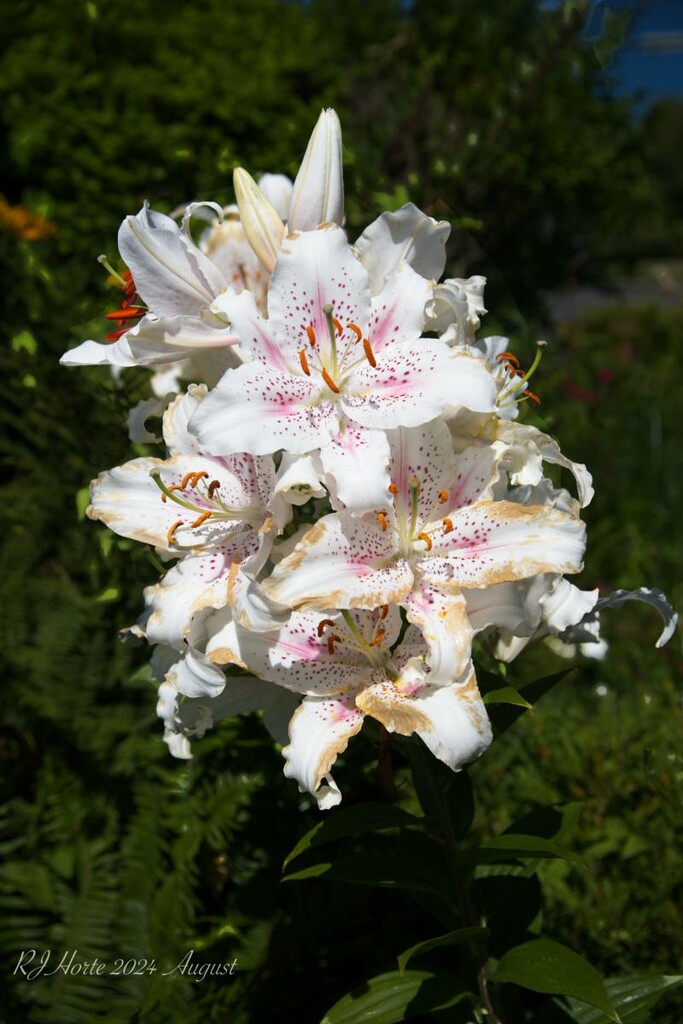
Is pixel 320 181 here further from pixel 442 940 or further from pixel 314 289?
pixel 442 940

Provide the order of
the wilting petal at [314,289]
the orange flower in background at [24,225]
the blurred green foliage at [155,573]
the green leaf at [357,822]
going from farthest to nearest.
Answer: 1. the orange flower in background at [24,225]
2. the blurred green foliage at [155,573]
3. the green leaf at [357,822]
4. the wilting petal at [314,289]

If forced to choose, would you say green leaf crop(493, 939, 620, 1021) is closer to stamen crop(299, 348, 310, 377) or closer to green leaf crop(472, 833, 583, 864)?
green leaf crop(472, 833, 583, 864)

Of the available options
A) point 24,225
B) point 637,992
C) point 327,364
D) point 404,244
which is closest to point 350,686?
point 327,364

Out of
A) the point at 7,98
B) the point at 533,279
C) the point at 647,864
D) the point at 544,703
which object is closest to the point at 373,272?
the point at 647,864

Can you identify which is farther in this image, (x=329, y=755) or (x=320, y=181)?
(x=320, y=181)

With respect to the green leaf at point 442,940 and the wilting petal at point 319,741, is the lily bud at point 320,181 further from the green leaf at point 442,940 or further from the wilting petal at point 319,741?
the green leaf at point 442,940

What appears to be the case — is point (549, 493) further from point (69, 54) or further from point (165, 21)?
point (165, 21)

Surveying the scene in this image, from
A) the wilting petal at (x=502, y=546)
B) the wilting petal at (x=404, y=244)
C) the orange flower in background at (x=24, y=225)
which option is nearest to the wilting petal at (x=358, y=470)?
the wilting petal at (x=502, y=546)
